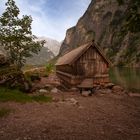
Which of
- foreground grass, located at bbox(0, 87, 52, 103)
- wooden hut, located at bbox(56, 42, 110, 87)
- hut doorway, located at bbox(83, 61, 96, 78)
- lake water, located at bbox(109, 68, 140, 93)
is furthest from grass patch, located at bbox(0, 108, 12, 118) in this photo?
lake water, located at bbox(109, 68, 140, 93)

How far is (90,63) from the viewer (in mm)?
28281

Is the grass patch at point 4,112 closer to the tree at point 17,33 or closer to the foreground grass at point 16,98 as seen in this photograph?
the foreground grass at point 16,98

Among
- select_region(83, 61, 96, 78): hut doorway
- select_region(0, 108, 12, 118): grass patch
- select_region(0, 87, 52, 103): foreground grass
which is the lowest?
select_region(0, 108, 12, 118): grass patch

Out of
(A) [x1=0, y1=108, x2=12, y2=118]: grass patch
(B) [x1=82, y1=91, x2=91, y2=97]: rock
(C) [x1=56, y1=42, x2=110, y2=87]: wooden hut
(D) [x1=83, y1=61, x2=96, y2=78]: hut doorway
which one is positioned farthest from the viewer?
(D) [x1=83, y1=61, x2=96, y2=78]: hut doorway

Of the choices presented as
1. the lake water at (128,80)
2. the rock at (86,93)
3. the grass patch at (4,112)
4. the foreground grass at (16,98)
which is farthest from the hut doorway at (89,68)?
the grass patch at (4,112)

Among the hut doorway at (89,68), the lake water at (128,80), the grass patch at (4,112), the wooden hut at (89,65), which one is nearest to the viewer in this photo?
the grass patch at (4,112)

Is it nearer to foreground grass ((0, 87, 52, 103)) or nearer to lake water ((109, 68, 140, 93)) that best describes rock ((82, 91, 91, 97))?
foreground grass ((0, 87, 52, 103))

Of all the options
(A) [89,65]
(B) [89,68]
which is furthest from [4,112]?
(A) [89,65]

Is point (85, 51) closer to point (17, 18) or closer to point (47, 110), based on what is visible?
point (17, 18)

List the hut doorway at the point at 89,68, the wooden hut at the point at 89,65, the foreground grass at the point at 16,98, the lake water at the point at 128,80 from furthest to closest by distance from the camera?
the lake water at the point at 128,80
the hut doorway at the point at 89,68
the wooden hut at the point at 89,65
the foreground grass at the point at 16,98

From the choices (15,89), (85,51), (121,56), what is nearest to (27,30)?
(85,51)

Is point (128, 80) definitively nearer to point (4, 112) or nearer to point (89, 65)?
point (89, 65)

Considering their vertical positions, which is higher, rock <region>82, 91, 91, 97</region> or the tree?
the tree

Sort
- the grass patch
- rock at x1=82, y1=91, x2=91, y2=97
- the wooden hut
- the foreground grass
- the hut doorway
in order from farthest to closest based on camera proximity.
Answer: the hut doorway < the wooden hut < rock at x1=82, y1=91, x2=91, y2=97 < the foreground grass < the grass patch
